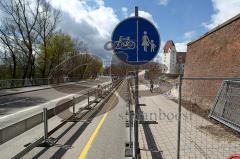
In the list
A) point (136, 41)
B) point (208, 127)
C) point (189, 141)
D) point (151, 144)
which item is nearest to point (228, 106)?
point (208, 127)

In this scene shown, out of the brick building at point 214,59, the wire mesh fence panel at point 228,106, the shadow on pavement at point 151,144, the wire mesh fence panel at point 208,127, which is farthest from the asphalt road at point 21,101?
the wire mesh fence panel at point 228,106

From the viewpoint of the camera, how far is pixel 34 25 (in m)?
43.2

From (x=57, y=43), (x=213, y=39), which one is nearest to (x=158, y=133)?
(x=213, y=39)

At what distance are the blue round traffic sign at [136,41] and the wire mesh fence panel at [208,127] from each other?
3115 mm

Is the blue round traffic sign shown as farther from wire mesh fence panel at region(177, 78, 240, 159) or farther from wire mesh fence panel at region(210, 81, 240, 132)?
wire mesh fence panel at region(210, 81, 240, 132)

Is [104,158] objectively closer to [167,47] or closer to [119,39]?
[119,39]

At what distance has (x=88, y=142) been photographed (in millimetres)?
7457

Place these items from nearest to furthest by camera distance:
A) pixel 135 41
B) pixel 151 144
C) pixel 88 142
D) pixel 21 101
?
1. pixel 135 41
2. pixel 151 144
3. pixel 88 142
4. pixel 21 101

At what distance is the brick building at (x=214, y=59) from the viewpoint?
9236 millimetres

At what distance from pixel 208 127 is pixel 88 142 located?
14.6 feet

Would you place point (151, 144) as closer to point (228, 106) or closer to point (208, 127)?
point (208, 127)

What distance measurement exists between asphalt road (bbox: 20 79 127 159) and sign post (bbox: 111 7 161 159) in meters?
3.10

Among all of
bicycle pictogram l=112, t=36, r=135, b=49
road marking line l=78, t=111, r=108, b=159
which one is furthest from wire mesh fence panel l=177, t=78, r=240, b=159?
bicycle pictogram l=112, t=36, r=135, b=49

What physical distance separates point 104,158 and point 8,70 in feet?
189
